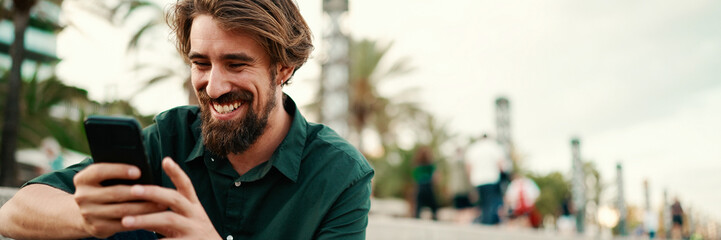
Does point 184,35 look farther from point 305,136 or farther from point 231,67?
point 305,136

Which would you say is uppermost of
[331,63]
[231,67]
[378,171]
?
[331,63]

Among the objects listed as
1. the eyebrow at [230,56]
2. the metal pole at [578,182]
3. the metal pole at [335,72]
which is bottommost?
the metal pole at [578,182]

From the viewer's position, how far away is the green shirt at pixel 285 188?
200 centimetres

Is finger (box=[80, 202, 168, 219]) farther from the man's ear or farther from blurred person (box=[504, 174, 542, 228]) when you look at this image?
blurred person (box=[504, 174, 542, 228])

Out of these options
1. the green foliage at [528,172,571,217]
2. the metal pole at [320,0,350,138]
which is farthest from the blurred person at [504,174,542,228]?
the green foliage at [528,172,571,217]

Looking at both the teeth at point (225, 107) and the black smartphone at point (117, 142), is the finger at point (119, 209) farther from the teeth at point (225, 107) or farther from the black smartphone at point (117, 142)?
the teeth at point (225, 107)

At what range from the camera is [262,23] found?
2045 millimetres

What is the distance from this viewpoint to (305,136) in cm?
221

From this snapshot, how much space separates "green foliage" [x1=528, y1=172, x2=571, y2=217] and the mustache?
37.0 metres

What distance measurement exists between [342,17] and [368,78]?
1192cm

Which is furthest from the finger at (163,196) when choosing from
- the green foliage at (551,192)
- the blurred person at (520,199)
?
the green foliage at (551,192)

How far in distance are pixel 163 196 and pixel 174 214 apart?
2.4 inches

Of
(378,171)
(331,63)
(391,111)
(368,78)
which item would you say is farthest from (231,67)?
(378,171)

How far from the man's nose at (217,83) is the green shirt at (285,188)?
25 cm
